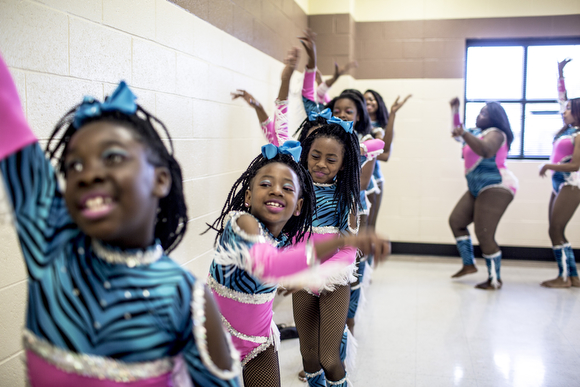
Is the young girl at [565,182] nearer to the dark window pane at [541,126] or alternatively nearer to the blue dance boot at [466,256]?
the blue dance boot at [466,256]

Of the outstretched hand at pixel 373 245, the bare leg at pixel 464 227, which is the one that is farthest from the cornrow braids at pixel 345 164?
the bare leg at pixel 464 227

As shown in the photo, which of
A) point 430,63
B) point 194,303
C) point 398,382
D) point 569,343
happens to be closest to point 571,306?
point 569,343

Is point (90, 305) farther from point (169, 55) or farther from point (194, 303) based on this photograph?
point (169, 55)

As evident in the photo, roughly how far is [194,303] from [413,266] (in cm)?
453

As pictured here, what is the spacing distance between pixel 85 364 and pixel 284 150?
1087 mm

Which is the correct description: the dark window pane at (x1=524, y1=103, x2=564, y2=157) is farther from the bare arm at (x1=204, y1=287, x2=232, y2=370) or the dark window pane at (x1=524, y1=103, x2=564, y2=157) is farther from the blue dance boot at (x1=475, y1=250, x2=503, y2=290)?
the bare arm at (x1=204, y1=287, x2=232, y2=370)

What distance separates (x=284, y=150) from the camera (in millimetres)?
1756

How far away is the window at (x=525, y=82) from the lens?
527 cm

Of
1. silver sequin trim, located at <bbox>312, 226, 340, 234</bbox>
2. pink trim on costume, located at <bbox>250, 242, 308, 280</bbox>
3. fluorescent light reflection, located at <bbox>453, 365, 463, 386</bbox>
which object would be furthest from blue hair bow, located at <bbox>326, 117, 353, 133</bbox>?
fluorescent light reflection, located at <bbox>453, 365, 463, 386</bbox>

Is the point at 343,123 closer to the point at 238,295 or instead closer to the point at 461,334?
the point at 238,295

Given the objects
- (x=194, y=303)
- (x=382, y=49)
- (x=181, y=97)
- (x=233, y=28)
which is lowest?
(x=194, y=303)

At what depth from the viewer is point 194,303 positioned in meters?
0.90

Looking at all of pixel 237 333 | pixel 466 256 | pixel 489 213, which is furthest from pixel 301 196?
pixel 466 256

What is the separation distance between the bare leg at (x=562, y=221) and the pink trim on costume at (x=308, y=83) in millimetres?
2637
